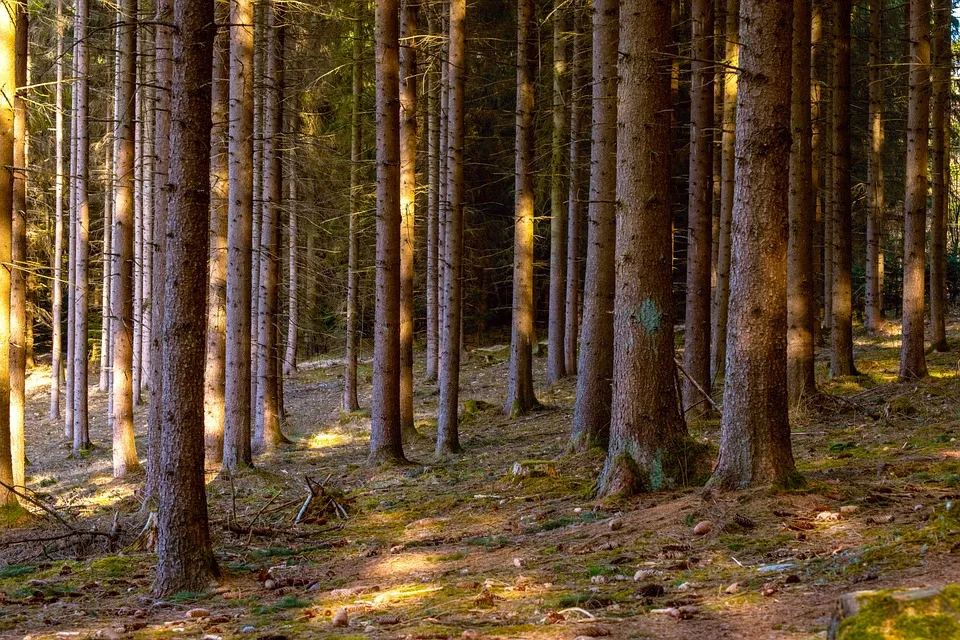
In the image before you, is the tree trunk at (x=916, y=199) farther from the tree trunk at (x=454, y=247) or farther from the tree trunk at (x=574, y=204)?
the tree trunk at (x=454, y=247)

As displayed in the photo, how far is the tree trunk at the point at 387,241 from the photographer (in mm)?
14477

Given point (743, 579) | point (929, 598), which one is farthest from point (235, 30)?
point (929, 598)

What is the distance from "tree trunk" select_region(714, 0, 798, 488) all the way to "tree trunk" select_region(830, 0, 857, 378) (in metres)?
9.62

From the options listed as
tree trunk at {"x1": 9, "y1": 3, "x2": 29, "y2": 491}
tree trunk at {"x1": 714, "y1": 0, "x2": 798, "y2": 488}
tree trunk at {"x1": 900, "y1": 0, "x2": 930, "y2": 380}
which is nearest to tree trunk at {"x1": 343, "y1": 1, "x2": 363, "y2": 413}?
tree trunk at {"x1": 9, "y1": 3, "x2": 29, "y2": 491}

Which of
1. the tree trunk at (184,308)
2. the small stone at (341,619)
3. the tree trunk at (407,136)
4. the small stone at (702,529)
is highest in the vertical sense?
the tree trunk at (407,136)

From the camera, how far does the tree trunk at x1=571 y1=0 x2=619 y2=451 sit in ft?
41.2

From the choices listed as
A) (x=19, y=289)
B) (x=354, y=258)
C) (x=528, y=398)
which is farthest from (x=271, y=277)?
(x=528, y=398)

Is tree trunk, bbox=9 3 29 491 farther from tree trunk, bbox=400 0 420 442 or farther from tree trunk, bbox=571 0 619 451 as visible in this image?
tree trunk, bbox=571 0 619 451

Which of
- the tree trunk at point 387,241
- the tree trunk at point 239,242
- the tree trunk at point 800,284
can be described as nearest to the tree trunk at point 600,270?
the tree trunk at point 800,284

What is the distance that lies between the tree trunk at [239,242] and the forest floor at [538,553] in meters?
1.31

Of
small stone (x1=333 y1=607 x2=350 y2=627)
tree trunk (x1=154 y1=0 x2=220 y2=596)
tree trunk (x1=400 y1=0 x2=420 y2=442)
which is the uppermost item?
tree trunk (x1=400 y1=0 x2=420 y2=442)

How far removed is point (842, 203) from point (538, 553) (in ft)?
40.1

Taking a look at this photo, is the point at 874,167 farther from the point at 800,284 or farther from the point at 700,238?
the point at 800,284

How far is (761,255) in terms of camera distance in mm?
7871
